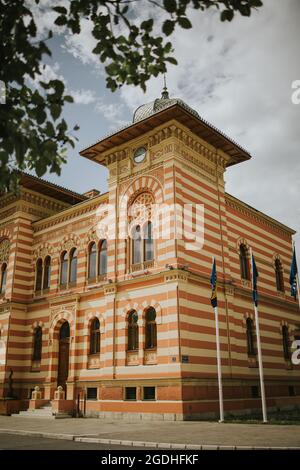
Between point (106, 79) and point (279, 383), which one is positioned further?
point (279, 383)

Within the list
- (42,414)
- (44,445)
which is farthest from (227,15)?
(42,414)

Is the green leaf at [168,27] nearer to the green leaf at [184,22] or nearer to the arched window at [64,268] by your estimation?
the green leaf at [184,22]

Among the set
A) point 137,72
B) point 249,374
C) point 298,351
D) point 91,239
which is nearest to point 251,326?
point 249,374

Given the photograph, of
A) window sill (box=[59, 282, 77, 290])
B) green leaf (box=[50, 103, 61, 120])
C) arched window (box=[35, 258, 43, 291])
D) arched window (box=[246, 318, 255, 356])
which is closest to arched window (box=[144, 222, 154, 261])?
window sill (box=[59, 282, 77, 290])

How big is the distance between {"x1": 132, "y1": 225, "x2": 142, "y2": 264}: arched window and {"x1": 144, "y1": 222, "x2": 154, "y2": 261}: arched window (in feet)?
1.03

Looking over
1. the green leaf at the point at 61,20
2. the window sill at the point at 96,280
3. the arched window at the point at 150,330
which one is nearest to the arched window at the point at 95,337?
the window sill at the point at 96,280

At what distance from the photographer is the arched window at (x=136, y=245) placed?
2061 cm

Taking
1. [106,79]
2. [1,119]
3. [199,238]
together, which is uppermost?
[199,238]

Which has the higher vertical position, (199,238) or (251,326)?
(199,238)

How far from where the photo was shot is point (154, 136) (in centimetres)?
2125

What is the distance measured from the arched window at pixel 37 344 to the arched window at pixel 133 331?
7.59m

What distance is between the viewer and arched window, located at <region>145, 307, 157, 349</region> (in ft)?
61.5

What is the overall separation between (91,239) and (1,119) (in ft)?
59.0

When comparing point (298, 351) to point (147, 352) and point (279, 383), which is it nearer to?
point (279, 383)
